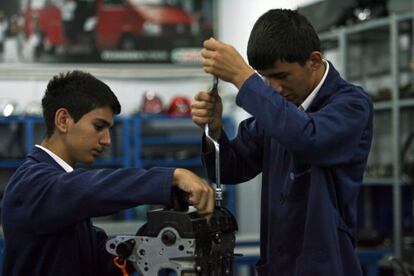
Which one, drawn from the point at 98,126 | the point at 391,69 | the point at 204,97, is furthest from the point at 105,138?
the point at 391,69

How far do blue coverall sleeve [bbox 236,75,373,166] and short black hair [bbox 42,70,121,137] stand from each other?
44cm

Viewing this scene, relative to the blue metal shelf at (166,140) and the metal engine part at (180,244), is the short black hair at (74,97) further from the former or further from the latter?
the blue metal shelf at (166,140)

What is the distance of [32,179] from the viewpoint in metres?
1.67

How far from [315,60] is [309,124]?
211 millimetres

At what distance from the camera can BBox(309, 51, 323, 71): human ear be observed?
1.74m

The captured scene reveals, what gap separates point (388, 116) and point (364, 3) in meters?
0.88

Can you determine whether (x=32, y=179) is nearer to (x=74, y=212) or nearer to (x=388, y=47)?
(x=74, y=212)

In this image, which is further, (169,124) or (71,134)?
(169,124)

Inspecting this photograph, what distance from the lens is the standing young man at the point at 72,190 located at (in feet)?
5.12

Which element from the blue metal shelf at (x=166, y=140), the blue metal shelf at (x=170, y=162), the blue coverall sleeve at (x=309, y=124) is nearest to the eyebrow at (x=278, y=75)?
the blue coverall sleeve at (x=309, y=124)

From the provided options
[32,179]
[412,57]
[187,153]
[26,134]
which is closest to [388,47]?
[412,57]

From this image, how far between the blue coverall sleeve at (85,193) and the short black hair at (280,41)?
35 centimetres

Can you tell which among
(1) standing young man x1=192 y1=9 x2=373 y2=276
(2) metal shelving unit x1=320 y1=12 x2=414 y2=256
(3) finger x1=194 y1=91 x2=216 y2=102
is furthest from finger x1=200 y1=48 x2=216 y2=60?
(2) metal shelving unit x1=320 y1=12 x2=414 y2=256

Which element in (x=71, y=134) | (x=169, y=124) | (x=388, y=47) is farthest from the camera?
(x=169, y=124)
